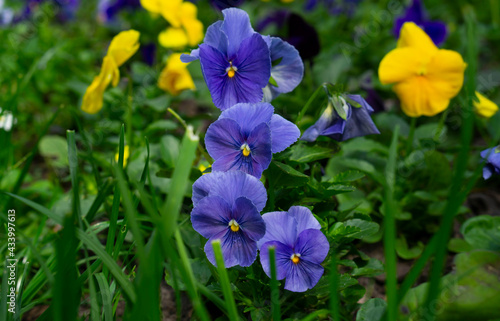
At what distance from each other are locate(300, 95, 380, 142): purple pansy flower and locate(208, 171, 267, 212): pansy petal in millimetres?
351

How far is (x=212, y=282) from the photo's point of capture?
1.17 metres

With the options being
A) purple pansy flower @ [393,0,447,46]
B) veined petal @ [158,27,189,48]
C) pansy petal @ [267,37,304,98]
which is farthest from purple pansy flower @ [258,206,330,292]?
veined petal @ [158,27,189,48]

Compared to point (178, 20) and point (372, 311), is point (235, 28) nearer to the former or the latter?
point (372, 311)

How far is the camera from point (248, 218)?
935mm

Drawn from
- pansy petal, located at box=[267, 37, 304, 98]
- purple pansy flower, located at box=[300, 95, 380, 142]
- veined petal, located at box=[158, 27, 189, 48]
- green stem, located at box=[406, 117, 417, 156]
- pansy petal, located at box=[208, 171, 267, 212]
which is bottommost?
pansy petal, located at box=[208, 171, 267, 212]

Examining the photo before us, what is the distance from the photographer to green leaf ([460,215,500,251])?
4.42ft

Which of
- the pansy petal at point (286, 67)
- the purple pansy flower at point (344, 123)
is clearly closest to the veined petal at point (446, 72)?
the purple pansy flower at point (344, 123)

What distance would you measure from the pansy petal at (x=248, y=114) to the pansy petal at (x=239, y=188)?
4.8 inches

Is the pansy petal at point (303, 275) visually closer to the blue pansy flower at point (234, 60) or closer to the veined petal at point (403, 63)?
the blue pansy flower at point (234, 60)

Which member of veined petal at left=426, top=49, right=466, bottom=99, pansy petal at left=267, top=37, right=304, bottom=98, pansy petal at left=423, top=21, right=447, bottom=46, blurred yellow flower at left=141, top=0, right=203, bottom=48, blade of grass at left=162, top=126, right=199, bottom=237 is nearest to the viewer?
blade of grass at left=162, top=126, right=199, bottom=237

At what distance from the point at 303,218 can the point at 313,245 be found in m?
0.06

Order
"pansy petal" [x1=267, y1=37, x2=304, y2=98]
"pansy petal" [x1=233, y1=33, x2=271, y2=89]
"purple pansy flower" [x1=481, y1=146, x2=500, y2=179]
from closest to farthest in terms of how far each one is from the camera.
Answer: "pansy petal" [x1=233, y1=33, x2=271, y2=89] < "pansy petal" [x1=267, y1=37, x2=304, y2=98] < "purple pansy flower" [x1=481, y1=146, x2=500, y2=179]

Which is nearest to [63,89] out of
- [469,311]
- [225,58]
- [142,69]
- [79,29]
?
[142,69]

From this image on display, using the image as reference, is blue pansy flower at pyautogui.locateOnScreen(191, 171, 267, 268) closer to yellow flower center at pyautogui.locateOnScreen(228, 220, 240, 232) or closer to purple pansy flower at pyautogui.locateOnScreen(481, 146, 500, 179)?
yellow flower center at pyautogui.locateOnScreen(228, 220, 240, 232)
